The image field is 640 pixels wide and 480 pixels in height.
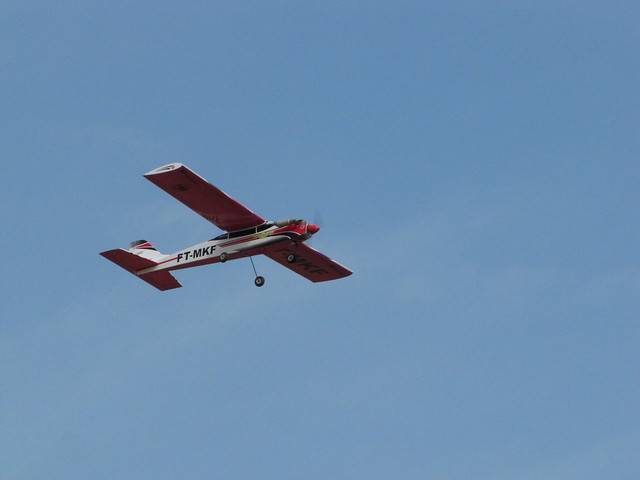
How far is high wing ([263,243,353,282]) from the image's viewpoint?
37.7 meters

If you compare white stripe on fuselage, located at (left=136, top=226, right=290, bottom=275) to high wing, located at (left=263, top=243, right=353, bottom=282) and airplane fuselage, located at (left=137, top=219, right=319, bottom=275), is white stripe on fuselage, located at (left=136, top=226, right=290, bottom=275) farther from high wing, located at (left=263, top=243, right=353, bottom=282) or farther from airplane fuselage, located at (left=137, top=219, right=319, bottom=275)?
high wing, located at (left=263, top=243, right=353, bottom=282)

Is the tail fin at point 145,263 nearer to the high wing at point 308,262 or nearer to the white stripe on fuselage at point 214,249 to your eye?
the white stripe on fuselage at point 214,249

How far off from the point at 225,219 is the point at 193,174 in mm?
2602

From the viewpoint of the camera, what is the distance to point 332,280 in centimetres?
4134

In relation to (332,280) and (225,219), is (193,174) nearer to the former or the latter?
(225,219)

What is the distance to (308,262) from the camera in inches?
1567

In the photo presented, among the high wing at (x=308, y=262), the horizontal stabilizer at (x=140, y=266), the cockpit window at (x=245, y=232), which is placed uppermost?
the high wing at (x=308, y=262)

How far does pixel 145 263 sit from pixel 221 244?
162 inches

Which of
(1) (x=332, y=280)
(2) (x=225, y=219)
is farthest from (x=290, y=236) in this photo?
(1) (x=332, y=280)

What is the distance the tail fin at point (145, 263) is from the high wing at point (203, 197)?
13.8ft

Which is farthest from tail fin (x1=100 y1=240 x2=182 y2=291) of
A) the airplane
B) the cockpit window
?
the cockpit window

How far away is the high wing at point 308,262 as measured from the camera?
37.7 meters

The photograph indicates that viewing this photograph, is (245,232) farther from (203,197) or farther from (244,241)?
(203,197)

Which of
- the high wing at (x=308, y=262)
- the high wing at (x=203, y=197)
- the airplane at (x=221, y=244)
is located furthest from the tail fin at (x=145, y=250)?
the high wing at (x=308, y=262)
